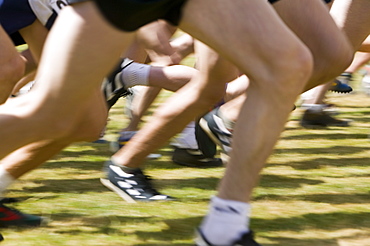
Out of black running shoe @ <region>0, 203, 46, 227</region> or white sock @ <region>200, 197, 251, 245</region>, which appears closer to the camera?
white sock @ <region>200, 197, 251, 245</region>

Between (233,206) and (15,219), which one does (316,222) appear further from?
(15,219)

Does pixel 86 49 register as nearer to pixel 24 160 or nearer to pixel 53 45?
pixel 53 45

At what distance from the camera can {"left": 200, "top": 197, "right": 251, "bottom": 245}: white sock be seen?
8.82 ft

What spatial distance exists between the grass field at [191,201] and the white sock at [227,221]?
0.38m

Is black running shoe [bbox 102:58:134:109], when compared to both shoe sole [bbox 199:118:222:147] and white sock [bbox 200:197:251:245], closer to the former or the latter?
shoe sole [bbox 199:118:222:147]

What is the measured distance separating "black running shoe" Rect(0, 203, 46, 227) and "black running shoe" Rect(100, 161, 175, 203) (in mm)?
493

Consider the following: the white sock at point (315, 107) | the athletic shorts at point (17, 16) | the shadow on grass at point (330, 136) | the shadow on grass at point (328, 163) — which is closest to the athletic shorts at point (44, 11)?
the athletic shorts at point (17, 16)

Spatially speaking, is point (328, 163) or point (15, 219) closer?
point (15, 219)

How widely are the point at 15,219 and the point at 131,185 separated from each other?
620mm

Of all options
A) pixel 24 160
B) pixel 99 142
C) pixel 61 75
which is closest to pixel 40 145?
pixel 24 160

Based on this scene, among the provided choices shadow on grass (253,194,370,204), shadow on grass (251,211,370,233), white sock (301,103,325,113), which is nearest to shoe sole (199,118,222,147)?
shadow on grass (253,194,370,204)

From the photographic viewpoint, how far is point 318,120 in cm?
579

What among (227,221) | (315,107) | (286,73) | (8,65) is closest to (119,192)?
(8,65)

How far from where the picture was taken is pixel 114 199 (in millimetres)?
3766
